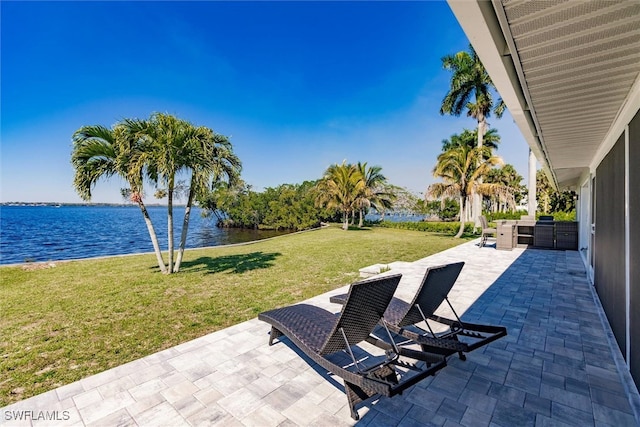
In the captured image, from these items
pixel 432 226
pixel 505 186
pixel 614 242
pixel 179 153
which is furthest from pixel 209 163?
pixel 432 226

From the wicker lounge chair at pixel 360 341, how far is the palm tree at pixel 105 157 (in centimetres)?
617

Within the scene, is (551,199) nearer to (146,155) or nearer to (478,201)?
(478,201)

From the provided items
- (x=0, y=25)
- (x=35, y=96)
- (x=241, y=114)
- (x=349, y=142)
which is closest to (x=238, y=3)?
(x=0, y=25)

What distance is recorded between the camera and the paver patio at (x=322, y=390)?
8.06 ft

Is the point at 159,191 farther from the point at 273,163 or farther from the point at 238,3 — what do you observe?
the point at 273,163

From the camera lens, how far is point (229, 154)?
8.48 metres

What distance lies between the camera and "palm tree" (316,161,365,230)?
24.8 metres

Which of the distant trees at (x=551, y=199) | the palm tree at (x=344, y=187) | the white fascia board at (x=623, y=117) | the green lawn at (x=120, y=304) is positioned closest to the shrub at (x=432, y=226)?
the palm tree at (x=344, y=187)

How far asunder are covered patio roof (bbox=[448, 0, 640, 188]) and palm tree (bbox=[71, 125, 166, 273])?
7.56m

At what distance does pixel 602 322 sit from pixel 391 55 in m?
21.5

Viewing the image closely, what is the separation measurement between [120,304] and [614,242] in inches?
325

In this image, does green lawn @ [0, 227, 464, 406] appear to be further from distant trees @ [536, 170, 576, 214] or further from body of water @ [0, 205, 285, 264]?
distant trees @ [536, 170, 576, 214]

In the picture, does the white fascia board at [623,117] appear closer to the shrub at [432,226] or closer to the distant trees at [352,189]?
the shrub at [432,226]

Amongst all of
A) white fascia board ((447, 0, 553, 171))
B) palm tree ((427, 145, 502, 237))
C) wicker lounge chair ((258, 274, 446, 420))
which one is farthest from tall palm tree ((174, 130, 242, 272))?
palm tree ((427, 145, 502, 237))
